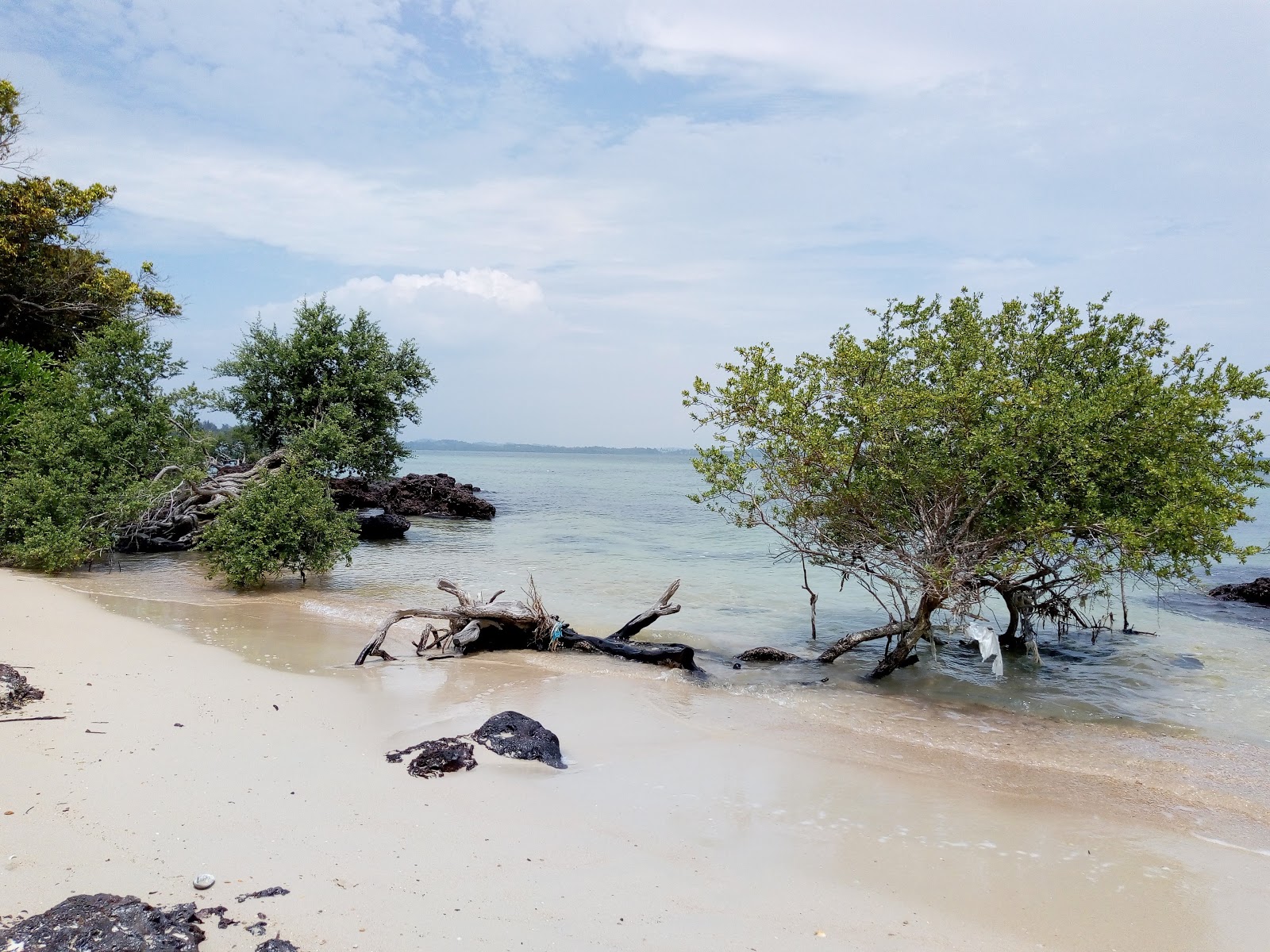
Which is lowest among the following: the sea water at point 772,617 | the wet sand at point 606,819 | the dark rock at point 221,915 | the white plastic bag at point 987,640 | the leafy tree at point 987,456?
the sea water at point 772,617

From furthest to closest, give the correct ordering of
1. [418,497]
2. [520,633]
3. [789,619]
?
[418,497] < [789,619] < [520,633]

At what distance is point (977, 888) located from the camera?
16.9ft

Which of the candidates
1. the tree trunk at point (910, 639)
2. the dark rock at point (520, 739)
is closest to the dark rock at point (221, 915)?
the dark rock at point (520, 739)

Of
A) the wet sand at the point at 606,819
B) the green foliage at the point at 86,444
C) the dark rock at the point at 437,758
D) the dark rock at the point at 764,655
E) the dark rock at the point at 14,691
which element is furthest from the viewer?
the green foliage at the point at 86,444

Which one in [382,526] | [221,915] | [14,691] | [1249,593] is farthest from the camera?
[382,526]

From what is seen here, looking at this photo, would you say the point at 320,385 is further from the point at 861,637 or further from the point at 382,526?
the point at 861,637

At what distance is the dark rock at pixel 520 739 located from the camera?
655cm

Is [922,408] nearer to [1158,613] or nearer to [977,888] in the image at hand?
[977,888]

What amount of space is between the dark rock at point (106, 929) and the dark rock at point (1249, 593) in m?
22.6

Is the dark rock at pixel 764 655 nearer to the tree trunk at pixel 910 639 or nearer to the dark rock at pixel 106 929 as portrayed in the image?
the tree trunk at pixel 910 639

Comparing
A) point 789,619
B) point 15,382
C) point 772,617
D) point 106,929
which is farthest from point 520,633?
point 15,382

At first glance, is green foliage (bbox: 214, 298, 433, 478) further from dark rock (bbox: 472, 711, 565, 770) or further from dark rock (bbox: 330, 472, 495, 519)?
dark rock (bbox: 472, 711, 565, 770)

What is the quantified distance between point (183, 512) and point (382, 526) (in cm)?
685

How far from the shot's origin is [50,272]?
2197 centimetres
